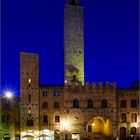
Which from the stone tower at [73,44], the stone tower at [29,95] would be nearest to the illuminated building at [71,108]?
the stone tower at [29,95]

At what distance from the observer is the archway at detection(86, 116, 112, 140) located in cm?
5501

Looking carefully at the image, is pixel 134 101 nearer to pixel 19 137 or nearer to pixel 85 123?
pixel 85 123

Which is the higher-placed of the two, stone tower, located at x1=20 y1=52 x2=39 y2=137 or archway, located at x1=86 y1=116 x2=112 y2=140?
stone tower, located at x1=20 y1=52 x2=39 y2=137

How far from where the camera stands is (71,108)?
176 feet

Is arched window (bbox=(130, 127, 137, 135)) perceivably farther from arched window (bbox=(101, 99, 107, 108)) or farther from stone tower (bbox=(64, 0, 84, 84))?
stone tower (bbox=(64, 0, 84, 84))

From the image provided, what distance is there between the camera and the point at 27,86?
173ft

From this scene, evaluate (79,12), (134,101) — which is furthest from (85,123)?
(79,12)

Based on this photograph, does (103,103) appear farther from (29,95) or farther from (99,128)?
(29,95)

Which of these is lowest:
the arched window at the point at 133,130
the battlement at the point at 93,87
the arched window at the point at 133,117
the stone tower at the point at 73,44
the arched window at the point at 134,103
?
the arched window at the point at 133,130

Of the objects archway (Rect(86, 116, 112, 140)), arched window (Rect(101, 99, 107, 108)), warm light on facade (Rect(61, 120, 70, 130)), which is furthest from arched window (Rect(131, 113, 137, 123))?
warm light on facade (Rect(61, 120, 70, 130))

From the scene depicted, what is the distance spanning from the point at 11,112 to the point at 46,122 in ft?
16.9

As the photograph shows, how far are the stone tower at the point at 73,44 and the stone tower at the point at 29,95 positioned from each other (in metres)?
6.21

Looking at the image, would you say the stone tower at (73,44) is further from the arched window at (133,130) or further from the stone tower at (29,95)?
the arched window at (133,130)

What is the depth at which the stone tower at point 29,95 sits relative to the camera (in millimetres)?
52312
